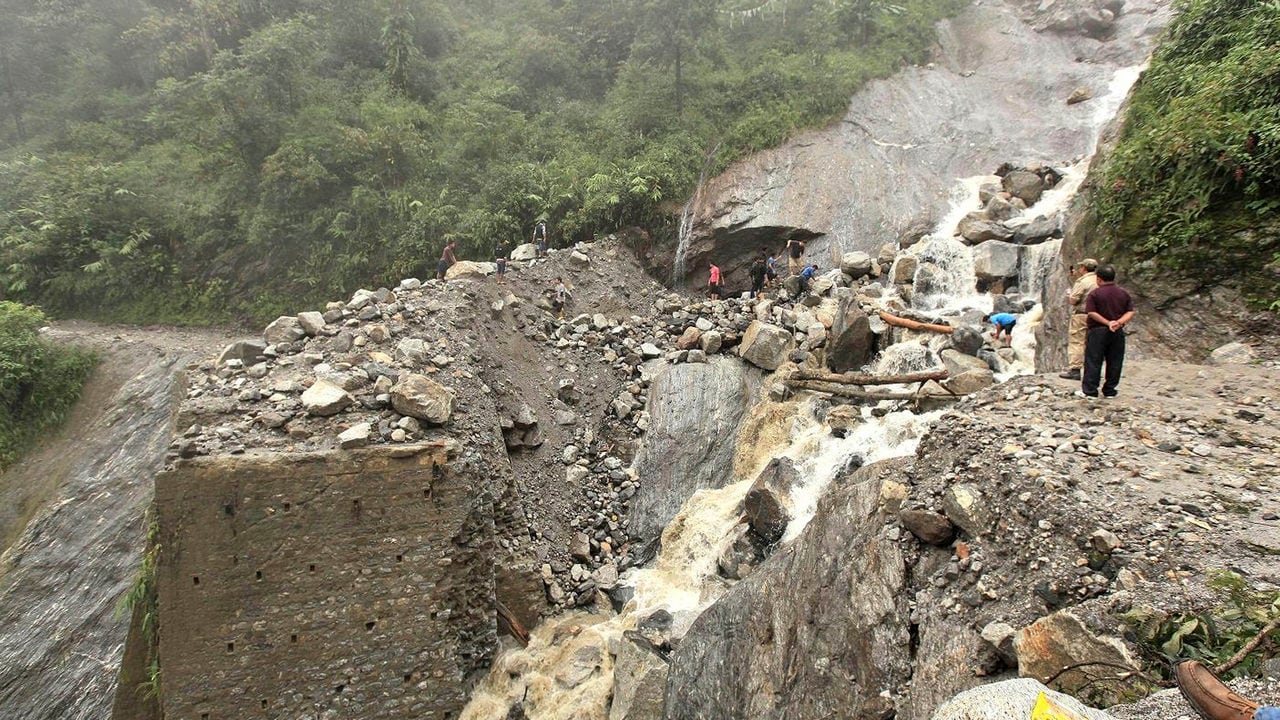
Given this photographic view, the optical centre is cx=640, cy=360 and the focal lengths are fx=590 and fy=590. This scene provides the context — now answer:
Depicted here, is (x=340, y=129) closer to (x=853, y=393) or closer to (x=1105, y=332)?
(x=853, y=393)

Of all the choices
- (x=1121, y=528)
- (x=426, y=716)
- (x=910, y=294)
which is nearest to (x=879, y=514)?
(x=1121, y=528)

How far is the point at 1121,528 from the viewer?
437 centimetres

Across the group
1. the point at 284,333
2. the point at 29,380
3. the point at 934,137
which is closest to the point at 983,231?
the point at 934,137

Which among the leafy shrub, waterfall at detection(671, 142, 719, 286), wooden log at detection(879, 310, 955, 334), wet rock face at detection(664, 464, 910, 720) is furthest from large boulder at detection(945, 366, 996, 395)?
waterfall at detection(671, 142, 719, 286)

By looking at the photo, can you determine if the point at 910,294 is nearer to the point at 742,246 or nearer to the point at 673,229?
the point at 742,246

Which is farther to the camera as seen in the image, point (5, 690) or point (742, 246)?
point (742, 246)

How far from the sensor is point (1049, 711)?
2645 mm

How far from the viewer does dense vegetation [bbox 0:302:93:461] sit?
12586mm

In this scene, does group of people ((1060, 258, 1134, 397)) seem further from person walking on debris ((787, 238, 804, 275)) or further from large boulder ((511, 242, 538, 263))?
large boulder ((511, 242, 538, 263))

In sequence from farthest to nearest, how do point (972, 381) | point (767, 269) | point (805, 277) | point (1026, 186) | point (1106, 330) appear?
point (767, 269) < point (1026, 186) < point (805, 277) < point (972, 381) < point (1106, 330)

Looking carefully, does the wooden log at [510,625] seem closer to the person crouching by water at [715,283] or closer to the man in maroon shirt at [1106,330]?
the man in maroon shirt at [1106,330]

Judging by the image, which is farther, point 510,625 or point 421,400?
point 510,625

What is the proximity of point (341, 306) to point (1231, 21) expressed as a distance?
618 inches

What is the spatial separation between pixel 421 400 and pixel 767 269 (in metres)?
10.2
